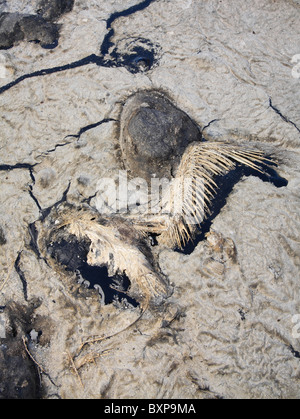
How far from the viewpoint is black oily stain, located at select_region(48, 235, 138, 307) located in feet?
7.75

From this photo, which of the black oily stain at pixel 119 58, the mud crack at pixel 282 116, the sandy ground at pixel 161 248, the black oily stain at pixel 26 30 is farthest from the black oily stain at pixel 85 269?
the black oily stain at pixel 26 30

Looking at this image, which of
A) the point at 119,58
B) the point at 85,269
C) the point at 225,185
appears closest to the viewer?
the point at 85,269

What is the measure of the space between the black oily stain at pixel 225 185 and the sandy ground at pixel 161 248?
0.05 m

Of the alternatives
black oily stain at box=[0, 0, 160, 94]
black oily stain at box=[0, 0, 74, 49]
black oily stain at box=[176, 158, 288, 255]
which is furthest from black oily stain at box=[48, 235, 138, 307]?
black oily stain at box=[0, 0, 74, 49]

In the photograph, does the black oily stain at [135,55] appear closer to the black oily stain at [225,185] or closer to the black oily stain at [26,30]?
the black oily stain at [26,30]

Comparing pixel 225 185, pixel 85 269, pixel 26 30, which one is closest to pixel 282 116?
pixel 225 185

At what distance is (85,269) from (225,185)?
1.22 m

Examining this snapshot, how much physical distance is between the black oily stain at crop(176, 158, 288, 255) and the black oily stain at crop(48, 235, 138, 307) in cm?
48

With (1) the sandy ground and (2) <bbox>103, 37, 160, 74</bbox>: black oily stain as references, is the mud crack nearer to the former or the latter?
(1) the sandy ground

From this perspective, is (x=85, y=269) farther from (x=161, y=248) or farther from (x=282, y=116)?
(x=282, y=116)

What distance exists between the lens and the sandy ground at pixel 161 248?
83.2 inches

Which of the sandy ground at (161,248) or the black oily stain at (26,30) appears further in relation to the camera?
the black oily stain at (26,30)

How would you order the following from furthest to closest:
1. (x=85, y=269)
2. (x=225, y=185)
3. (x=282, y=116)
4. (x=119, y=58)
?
(x=119, y=58), (x=282, y=116), (x=225, y=185), (x=85, y=269)

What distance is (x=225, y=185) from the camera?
2.61m
